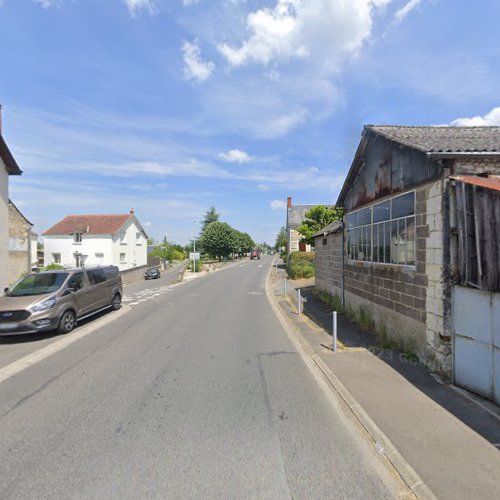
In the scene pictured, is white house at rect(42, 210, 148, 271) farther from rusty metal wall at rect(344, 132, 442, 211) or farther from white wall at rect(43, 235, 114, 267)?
rusty metal wall at rect(344, 132, 442, 211)

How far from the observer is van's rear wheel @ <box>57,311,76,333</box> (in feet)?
28.9

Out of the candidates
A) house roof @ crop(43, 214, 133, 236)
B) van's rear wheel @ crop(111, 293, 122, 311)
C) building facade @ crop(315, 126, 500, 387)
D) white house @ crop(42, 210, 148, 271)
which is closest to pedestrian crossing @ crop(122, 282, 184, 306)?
van's rear wheel @ crop(111, 293, 122, 311)

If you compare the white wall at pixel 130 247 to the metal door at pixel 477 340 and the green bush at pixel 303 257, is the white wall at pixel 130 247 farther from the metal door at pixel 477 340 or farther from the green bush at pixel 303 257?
the metal door at pixel 477 340

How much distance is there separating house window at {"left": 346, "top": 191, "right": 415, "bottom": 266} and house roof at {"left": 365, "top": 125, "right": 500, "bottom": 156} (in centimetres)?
112

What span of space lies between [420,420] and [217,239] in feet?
192

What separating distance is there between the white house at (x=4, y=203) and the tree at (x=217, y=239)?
46.7 m

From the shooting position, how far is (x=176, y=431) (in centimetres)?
385

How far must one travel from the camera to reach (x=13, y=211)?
2003 centimetres

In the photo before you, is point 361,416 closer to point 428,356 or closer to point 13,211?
point 428,356

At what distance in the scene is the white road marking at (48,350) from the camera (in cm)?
602

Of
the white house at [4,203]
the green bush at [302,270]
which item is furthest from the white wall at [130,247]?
the white house at [4,203]

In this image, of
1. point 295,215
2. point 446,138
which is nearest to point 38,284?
point 446,138

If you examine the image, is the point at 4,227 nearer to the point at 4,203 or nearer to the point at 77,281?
the point at 4,203

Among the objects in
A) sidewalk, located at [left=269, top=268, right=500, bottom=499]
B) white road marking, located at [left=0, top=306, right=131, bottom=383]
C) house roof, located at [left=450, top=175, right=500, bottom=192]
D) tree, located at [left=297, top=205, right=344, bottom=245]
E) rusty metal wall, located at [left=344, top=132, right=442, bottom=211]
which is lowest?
sidewalk, located at [left=269, top=268, right=500, bottom=499]
